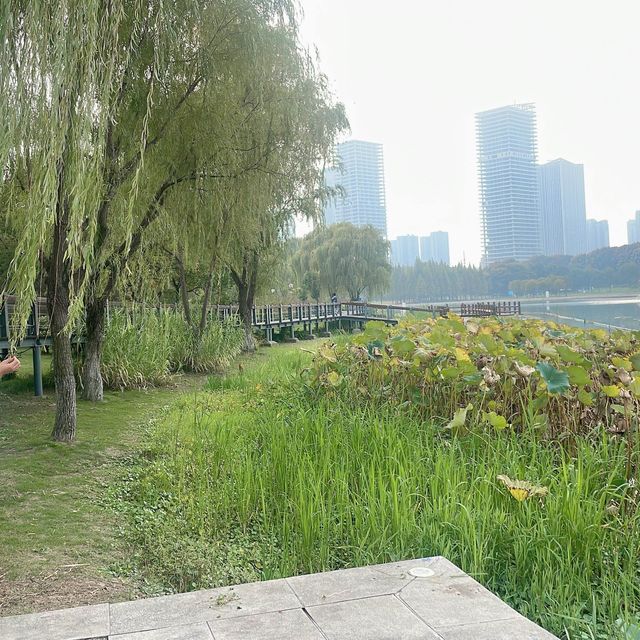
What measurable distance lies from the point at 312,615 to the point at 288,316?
61.9 ft

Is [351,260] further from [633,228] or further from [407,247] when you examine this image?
[407,247]

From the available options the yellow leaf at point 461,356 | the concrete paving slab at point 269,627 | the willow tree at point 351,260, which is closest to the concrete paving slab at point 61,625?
the concrete paving slab at point 269,627

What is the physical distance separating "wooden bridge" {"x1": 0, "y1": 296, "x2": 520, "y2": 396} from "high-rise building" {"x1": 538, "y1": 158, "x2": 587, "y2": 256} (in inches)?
1460

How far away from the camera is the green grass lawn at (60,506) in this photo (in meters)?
2.65

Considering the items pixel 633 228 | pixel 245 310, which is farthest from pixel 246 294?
pixel 633 228

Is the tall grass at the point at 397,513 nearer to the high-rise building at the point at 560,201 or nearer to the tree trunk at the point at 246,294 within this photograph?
A: the tree trunk at the point at 246,294

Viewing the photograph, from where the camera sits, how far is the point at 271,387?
7.66m

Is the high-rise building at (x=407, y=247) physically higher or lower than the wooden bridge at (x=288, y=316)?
higher

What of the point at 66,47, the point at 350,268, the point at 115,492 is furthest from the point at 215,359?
the point at 350,268

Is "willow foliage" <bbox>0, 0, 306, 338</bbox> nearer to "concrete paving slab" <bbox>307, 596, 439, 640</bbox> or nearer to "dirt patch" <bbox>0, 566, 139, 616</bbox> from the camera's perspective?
"dirt patch" <bbox>0, 566, 139, 616</bbox>

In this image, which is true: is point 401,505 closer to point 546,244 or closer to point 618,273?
point 618,273

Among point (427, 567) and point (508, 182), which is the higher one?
point (508, 182)

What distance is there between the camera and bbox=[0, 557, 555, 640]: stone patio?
5.41ft

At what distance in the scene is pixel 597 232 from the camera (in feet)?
211
